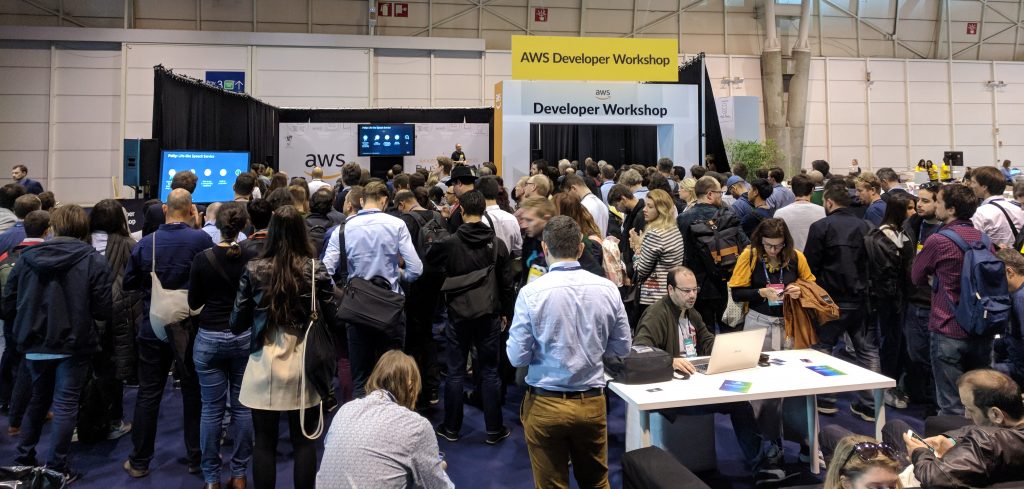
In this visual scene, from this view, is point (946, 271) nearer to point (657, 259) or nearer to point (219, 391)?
point (657, 259)

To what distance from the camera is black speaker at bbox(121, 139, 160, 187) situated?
787 centimetres

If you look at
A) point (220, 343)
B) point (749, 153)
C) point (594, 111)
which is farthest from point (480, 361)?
point (749, 153)

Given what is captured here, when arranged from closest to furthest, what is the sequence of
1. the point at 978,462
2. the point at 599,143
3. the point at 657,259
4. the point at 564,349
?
the point at 978,462 < the point at 564,349 < the point at 657,259 < the point at 599,143

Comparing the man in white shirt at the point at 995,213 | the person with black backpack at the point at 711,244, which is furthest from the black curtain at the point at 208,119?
the man in white shirt at the point at 995,213

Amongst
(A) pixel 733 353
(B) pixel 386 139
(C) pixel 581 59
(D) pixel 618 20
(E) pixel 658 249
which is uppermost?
(D) pixel 618 20

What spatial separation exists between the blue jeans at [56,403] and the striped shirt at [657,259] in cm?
301

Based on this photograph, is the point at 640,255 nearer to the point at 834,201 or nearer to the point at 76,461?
the point at 834,201

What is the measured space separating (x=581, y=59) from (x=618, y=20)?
24.1ft

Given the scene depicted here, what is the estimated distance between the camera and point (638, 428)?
9.47 feet

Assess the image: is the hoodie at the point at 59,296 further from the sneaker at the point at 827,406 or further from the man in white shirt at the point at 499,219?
the sneaker at the point at 827,406

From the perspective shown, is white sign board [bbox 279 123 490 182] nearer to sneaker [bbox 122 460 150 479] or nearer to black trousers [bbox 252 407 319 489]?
sneaker [bbox 122 460 150 479]

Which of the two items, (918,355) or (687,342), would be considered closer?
(687,342)

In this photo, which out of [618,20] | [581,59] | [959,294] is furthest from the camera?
[618,20]

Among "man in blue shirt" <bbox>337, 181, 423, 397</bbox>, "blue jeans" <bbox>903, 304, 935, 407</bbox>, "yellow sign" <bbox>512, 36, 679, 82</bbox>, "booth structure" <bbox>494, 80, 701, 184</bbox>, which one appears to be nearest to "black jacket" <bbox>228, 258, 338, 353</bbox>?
"man in blue shirt" <bbox>337, 181, 423, 397</bbox>
